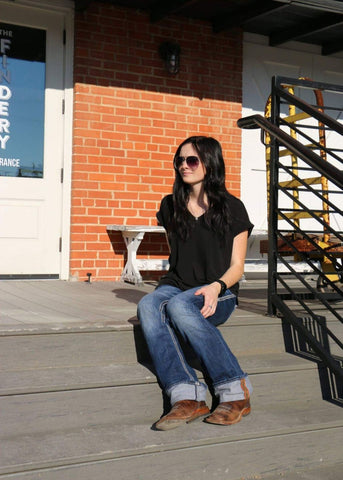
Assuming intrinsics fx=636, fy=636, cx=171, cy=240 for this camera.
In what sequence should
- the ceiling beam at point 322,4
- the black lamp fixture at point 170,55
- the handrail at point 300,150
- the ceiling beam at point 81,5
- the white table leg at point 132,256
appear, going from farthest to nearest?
the black lamp fixture at point 170,55
the white table leg at point 132,256
the ceiling beam at point 81,5
the ceiling beam at point 322,4
the handrail at point 300,150

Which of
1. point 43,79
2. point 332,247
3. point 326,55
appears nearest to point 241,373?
point 332,247

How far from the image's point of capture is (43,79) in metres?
5.82

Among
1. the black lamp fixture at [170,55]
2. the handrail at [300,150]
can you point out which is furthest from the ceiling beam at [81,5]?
the handrail at [300,150]

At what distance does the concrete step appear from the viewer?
8.23 feet

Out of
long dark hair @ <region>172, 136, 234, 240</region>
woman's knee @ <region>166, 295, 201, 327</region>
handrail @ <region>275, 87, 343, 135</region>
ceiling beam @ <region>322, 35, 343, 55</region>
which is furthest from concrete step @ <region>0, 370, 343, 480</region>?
ceiling beam @ <region>322, 35, 343, 55</region>

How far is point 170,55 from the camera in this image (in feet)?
20.3

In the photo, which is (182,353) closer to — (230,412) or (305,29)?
(230,412)

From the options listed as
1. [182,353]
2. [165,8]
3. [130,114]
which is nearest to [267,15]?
[165,8]

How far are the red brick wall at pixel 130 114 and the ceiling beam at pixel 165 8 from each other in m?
0.13

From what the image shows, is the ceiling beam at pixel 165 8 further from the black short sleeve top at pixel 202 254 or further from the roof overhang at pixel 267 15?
the black short sleeve top at pixel 202 254

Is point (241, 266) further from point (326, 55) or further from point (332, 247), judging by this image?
point (326, 55)

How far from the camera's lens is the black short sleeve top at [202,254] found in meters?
3.24

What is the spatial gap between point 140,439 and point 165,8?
14.3 ft

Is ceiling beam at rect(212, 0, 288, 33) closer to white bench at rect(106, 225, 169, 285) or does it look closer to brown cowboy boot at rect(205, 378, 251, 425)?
white bench at rect(106, 225, 169, 285)
